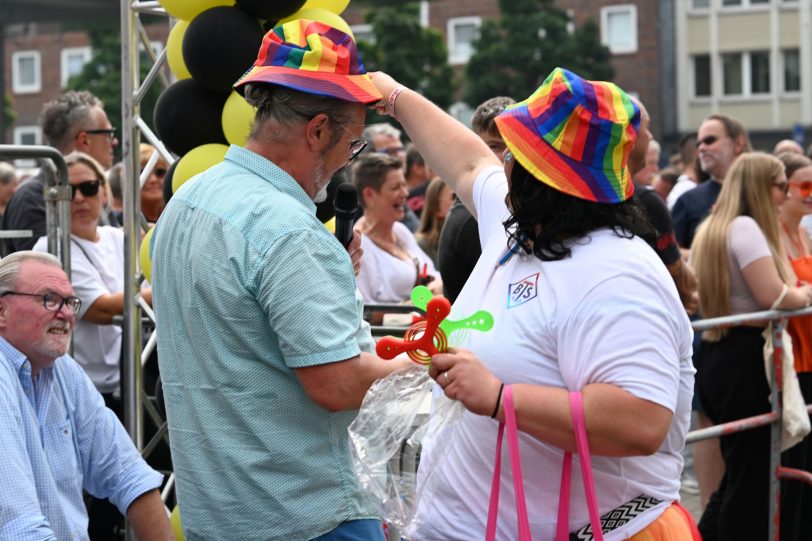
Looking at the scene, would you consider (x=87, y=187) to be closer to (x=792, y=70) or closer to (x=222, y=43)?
(x=222, y=43)

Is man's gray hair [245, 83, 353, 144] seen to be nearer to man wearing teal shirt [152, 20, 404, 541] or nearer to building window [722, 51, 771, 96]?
man wearing teal shirt [152, 20, 404, 541]

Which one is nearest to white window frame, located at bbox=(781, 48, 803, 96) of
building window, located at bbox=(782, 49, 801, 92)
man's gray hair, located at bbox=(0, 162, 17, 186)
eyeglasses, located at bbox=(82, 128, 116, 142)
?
building window, located at bbox=(782, 49, 801, 92)

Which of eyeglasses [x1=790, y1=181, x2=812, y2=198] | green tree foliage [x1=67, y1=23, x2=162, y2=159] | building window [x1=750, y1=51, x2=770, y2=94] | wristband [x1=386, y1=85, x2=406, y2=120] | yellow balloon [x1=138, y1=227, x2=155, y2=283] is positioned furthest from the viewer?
building window [x1=750, y1=51, x2=770, y2=94]

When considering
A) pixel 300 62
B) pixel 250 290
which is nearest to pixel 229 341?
pixel 250 290

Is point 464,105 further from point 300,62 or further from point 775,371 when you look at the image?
point 300,62

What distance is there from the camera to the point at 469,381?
240 cm

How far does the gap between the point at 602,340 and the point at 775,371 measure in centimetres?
358

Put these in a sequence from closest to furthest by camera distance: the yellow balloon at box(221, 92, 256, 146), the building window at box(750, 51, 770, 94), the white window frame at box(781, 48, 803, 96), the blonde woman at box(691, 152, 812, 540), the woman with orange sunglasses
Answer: the yellow balloon at box(221, 92, 256, 146) < the blonde woman at box(691, 152, 812, 540) < the woman with orange sunglasses < the white window frame at box(781, 48, 803, 96) < the building window at box(750, 51, 770, 94)

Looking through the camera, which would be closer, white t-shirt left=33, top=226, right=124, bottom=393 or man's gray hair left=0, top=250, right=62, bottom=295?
man's gray hair left=0, top=250, right=62, bottom=295

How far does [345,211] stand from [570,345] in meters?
1.11

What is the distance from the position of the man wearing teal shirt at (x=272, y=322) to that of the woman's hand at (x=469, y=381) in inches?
10.2

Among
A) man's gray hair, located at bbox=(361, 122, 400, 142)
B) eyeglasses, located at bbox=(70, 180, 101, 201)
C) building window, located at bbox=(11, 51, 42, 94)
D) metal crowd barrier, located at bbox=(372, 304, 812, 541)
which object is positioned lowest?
metal crowd barrier, located at bbox=(372, 304, 812, 541)

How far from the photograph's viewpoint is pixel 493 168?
311 cm

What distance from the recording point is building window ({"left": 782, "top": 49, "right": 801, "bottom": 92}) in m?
43.6
